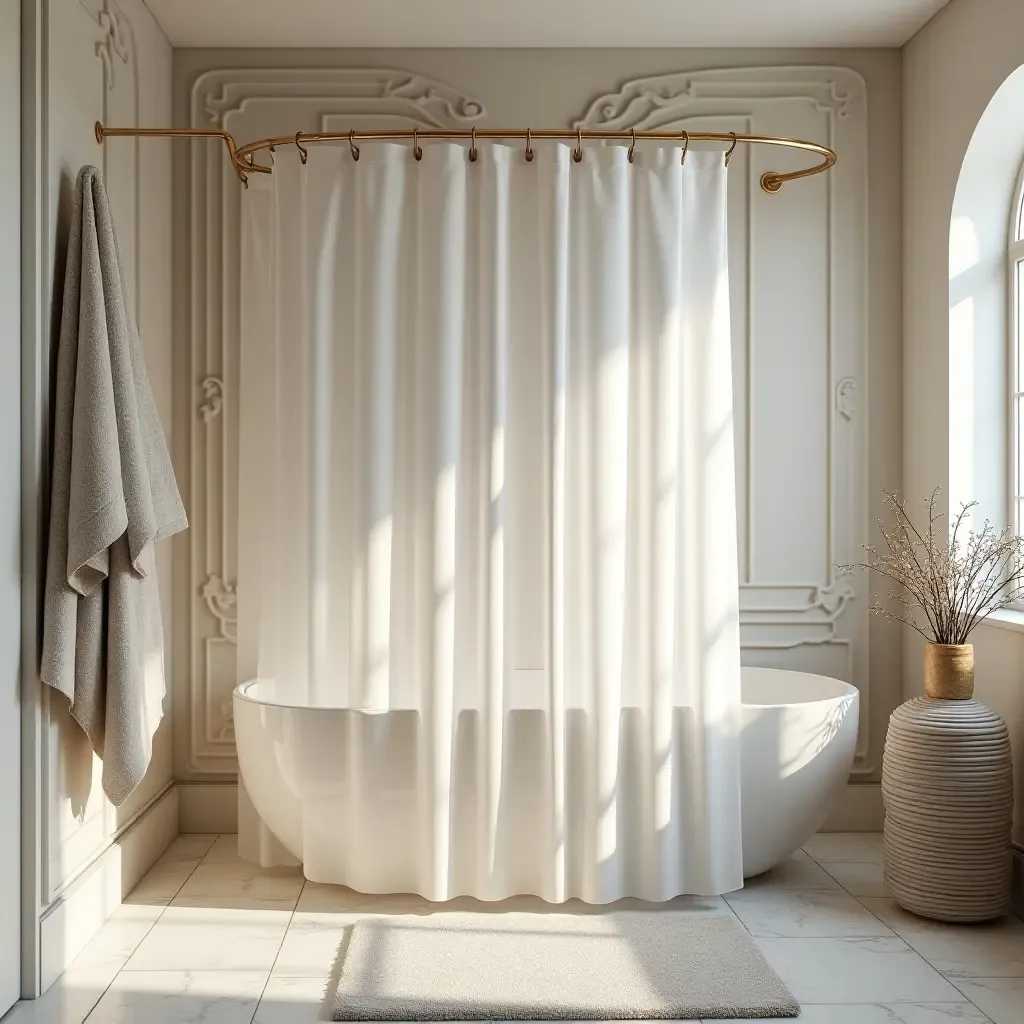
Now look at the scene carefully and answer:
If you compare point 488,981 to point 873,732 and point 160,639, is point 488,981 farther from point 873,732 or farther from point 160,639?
point 873,732

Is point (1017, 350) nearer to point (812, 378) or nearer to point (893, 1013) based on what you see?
point (812, 378)

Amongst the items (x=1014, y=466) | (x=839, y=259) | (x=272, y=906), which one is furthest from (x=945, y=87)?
(x=272, y=906)

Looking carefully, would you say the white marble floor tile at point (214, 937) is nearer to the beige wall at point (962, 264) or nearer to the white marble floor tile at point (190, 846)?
the white marble floor tile at point (190, 846)

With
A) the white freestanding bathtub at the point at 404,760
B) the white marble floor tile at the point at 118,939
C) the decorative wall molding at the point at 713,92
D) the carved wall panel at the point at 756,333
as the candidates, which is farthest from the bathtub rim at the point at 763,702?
the decorative wall molding at the point at 713,92

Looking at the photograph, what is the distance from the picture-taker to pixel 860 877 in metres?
3.23

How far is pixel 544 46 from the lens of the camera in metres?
3.64

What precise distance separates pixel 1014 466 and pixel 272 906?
2.51m

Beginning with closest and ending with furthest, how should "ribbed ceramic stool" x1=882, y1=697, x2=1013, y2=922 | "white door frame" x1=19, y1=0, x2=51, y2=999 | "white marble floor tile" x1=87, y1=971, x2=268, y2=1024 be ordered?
"white marble floor tile" x1=87, y1=971, x2=268, y2=1024 < "white door frame" x1=19, y1=0, x2=51, y2=999 < "ribbed ceramic stool" x1=882, y1=697, x2=1013, y2=922

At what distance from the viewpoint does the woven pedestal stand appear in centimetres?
279

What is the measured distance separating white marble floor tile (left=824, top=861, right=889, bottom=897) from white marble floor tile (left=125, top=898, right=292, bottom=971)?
5.20 feet

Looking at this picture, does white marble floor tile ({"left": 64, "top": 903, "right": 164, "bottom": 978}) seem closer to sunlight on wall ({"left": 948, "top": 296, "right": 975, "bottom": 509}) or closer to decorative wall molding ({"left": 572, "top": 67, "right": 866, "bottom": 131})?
sunlight on wall ({"left": 948, "top": 296, "right": 975, "bottom": 509})

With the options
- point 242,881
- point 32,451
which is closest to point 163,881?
point 242,881

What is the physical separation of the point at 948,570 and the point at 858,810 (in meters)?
1.12

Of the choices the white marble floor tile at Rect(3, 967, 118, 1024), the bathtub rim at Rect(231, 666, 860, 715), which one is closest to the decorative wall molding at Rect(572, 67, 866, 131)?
the bathtub rim at Rect(231, 666, 860, 715)
